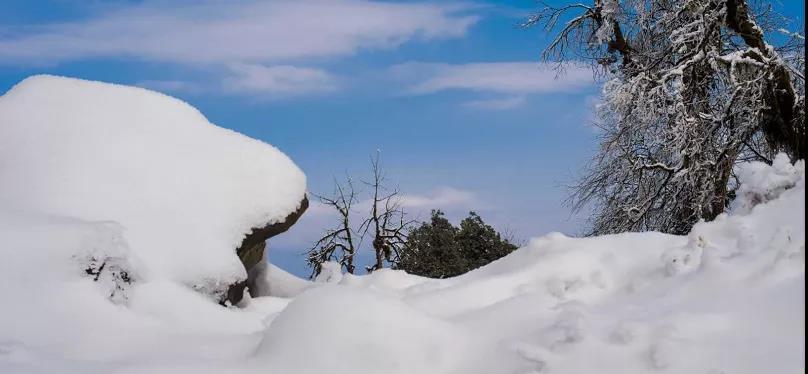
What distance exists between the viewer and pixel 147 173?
7.91m

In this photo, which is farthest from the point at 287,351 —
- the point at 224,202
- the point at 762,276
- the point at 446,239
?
the point at 446,239

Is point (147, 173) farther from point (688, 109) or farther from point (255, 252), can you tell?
point (688, 109)

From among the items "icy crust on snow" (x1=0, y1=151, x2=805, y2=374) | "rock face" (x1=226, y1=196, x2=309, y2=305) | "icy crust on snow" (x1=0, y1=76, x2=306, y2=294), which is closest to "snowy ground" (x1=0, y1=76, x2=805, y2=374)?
"icy crust on snow" (x1=0, y1=151, x2=805, y2=374)

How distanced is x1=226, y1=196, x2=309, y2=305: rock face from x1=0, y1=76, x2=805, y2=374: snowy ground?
1.70 m

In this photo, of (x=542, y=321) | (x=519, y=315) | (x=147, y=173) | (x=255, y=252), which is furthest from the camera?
(x=255, y=252)

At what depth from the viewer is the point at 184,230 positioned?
297 inches

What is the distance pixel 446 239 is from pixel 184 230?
17.8 feet

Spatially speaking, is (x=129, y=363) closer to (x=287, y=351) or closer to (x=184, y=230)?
(x=287, y=351)

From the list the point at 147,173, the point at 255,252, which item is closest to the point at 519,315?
the point at 147,173

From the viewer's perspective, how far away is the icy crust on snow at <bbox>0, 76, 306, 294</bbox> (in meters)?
7.26

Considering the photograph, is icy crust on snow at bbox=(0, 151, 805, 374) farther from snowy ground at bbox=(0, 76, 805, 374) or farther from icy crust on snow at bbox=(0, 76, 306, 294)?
icy crust on snow at bbox=(0, 76, 306, 294)

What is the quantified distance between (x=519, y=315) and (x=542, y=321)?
7.2 inches

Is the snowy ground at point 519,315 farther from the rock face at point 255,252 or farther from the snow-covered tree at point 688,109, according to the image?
the snow-covered tree at point 688,109

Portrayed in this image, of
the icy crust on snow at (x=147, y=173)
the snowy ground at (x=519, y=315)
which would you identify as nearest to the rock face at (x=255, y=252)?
the icy crust on snow at (x=147, y=173)
